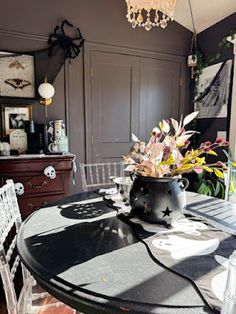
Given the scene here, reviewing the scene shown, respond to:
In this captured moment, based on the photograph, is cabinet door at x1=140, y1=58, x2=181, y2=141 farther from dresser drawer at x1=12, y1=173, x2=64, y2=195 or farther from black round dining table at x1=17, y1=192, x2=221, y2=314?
black round dining table at x1=17, y1=192, x2=221, y2=314

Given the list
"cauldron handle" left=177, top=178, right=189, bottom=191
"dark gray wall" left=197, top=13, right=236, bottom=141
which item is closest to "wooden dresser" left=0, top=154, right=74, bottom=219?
"cauldron handle" left=177, top=178, right=189, bottom=191

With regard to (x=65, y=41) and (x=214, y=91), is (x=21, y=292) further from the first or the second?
(x=214, y=91)

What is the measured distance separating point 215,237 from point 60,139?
1857 millimetres

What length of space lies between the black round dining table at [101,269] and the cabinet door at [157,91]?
6.95 ft

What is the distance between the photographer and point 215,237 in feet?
3.21

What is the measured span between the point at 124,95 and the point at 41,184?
58.2 inches

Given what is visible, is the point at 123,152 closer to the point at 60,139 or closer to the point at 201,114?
the point at 60,139

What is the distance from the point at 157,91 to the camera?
3078mm

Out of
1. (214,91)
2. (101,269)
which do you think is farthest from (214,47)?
(101,269)

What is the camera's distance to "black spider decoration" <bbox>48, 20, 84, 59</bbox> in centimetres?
248

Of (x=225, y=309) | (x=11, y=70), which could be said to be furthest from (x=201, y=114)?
(x=225, y=309)

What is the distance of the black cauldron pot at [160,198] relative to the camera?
1.04 meters

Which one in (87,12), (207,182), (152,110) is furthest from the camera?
(152,110)

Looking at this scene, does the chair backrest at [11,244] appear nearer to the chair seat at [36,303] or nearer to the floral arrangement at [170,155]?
the chair seat at [36,303]
